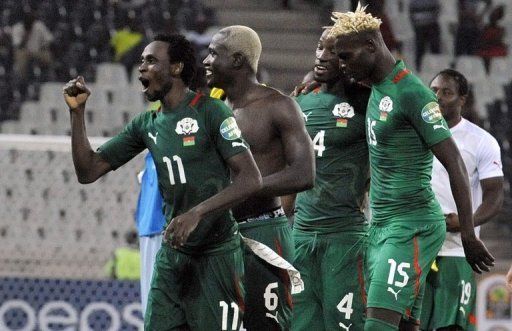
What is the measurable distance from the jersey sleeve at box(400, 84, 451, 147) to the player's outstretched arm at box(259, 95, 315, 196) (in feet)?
1.83

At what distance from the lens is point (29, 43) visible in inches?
600

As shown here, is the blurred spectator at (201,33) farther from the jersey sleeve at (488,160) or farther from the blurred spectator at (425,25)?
the jersey sleeve at (488,160)

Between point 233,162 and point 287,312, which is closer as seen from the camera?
point 233,162

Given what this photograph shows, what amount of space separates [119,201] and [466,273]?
12.0 ft

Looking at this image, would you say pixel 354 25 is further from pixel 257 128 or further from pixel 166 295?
pixel 166 295

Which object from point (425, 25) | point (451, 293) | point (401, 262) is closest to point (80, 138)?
point (401, 262)

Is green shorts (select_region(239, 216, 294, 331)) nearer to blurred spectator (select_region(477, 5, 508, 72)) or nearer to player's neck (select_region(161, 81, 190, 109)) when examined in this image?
player's neck (select_region(161, 81, 190, 109))

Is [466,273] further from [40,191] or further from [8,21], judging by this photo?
[8,21]

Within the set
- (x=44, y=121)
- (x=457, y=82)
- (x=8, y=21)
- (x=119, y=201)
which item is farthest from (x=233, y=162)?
(x=8, y=21)

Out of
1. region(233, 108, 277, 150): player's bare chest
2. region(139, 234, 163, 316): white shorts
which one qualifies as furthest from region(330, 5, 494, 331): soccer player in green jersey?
region(139, 234, 163, 316): white shorts

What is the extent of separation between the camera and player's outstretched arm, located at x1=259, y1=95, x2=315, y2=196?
664 centimetres

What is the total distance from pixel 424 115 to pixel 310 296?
1472 millimetres

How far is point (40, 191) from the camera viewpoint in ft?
36.3

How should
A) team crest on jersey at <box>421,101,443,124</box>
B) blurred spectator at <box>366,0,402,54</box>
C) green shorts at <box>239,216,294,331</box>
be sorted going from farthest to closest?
blurred spectator at <box>366,0,402,54</box>
green shorts at <box>239,216,294,331</box>
team crest on jersey at <box>421,101,443,124</box>
